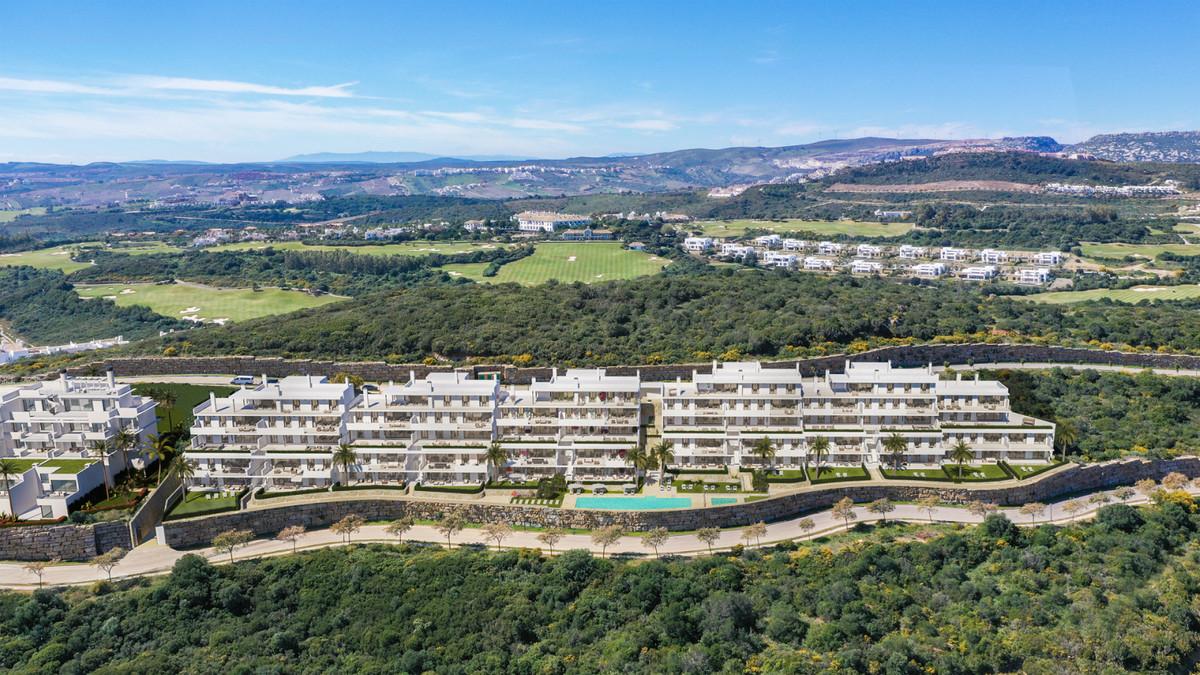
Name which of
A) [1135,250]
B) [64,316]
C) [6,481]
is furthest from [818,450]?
[64,316]

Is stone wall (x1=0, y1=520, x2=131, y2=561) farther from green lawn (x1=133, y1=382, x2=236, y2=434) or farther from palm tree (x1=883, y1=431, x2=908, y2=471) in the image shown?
palm tree (x1=883, y1=431, x2=908, y2=471)

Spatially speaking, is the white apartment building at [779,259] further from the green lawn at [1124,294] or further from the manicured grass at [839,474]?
the manicured grass at [839,474]

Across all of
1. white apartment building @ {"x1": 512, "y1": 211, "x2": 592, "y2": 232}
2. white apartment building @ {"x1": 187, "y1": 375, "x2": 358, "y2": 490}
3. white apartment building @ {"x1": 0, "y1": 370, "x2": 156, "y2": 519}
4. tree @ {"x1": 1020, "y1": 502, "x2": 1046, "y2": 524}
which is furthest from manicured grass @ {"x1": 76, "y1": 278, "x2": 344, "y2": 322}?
tree @ {"x1": 1020, "y1": 502, "x2": 1046, "y2": 524}

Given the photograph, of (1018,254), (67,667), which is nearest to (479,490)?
(67,667)

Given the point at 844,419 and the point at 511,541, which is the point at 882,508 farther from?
the point at 511,541

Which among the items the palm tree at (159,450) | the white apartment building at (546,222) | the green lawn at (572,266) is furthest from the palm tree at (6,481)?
the white apartment building at (546,222)
